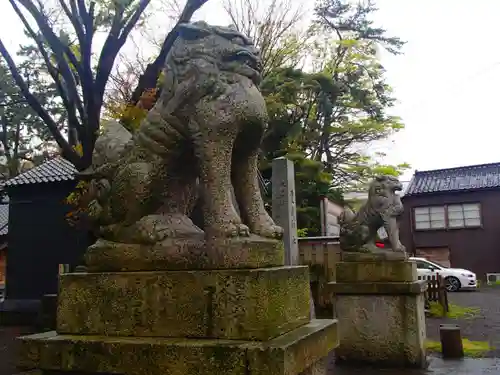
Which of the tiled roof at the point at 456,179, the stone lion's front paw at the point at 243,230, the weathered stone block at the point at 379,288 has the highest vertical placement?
the tiled roof at the point at 456,179

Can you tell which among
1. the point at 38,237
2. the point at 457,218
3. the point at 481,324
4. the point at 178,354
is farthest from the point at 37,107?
the point at 457,218

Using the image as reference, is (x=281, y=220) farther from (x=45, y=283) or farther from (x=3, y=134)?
(x=3, y=134)

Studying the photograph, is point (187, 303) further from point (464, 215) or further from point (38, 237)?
point (464, 215)

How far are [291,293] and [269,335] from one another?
1.16 feet

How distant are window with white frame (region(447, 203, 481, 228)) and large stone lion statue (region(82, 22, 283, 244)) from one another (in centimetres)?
2650

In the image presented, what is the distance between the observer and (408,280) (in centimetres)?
681

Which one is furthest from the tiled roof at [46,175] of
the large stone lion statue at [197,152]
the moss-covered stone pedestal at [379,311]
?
the large stone lion statue at [197,152]

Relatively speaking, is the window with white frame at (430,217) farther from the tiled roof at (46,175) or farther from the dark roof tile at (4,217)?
the dark roof tile at (4,217)

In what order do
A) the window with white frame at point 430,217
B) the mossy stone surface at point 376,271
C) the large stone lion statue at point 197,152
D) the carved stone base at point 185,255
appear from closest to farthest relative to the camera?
the carved stone base at point 185,255, the large stone lion statue at point 197,152, the mossy stone surface at point 376,271, the window with white frame at point 430,217

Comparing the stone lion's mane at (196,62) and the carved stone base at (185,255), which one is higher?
the stone lion's mane at (196,62)

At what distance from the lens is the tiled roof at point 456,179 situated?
26188mm

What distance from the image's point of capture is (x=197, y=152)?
8.64 feet

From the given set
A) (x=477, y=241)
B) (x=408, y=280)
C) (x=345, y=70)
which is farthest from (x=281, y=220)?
(x=477, y=241)

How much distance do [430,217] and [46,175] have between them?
20.8 m
